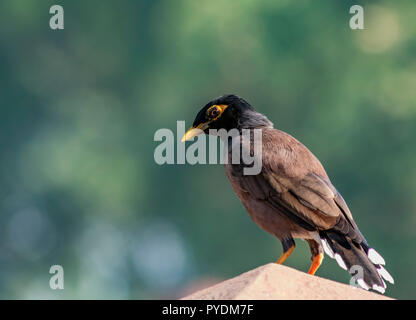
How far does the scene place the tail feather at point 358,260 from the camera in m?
4.42

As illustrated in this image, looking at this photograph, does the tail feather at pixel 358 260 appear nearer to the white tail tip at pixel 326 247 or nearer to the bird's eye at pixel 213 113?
the white tail tip at pixel 326 247

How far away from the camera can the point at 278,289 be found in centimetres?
336

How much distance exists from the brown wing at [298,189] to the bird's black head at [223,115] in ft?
2.25

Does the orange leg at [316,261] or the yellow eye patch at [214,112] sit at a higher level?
the yellow eye patch at [214,112]

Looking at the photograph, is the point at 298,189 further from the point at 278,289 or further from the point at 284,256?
the point at 278,289

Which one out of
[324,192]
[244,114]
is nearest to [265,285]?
[324,192]

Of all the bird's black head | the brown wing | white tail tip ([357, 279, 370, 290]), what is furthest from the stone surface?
the bird's black head

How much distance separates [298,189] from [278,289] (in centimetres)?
167

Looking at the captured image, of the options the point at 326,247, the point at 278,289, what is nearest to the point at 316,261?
the point at 326,247

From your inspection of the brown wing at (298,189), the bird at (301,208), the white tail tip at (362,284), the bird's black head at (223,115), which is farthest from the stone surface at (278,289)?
the bird's black head at (223,115)

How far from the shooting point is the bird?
4.65 meters

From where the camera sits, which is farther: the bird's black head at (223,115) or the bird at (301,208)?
the bird's black head at (223,115)

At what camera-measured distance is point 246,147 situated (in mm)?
5297
